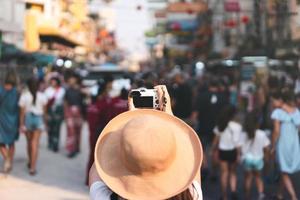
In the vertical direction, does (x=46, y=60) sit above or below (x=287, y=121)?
below

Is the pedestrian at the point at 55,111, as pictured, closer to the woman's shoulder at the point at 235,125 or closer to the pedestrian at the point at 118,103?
the pedestrian at the point at 118,103

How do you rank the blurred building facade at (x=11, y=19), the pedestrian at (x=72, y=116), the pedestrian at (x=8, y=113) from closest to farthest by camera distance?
the pedestrian at (x=8, y=113) → the pedestrian at (x=72, y=116) → the blurred building facade at (x=11, y=19)

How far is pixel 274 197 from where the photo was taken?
8789 mm

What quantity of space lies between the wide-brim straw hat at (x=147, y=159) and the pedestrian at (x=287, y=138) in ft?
19.5

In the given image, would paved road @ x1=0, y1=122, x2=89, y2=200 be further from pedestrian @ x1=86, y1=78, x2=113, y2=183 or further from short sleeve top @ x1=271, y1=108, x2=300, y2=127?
short sleeve top @ x1=271, y1=108, x2=300, y2=127

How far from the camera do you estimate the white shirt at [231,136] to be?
8602mm

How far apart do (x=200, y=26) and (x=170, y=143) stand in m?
42.5

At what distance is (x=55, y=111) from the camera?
12797 mm

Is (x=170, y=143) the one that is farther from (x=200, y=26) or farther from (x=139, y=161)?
(x=200, y=26)

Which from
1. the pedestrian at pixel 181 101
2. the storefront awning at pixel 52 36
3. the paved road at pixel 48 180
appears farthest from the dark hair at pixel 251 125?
the storefront awning at pixel 52 36

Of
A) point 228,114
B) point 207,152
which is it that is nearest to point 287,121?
point 228,114

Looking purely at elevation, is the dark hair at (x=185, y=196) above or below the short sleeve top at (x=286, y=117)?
above

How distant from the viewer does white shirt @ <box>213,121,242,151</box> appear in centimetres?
860

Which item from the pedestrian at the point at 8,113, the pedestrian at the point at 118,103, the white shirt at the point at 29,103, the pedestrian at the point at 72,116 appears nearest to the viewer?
the pedestrian at the point at 118,103
